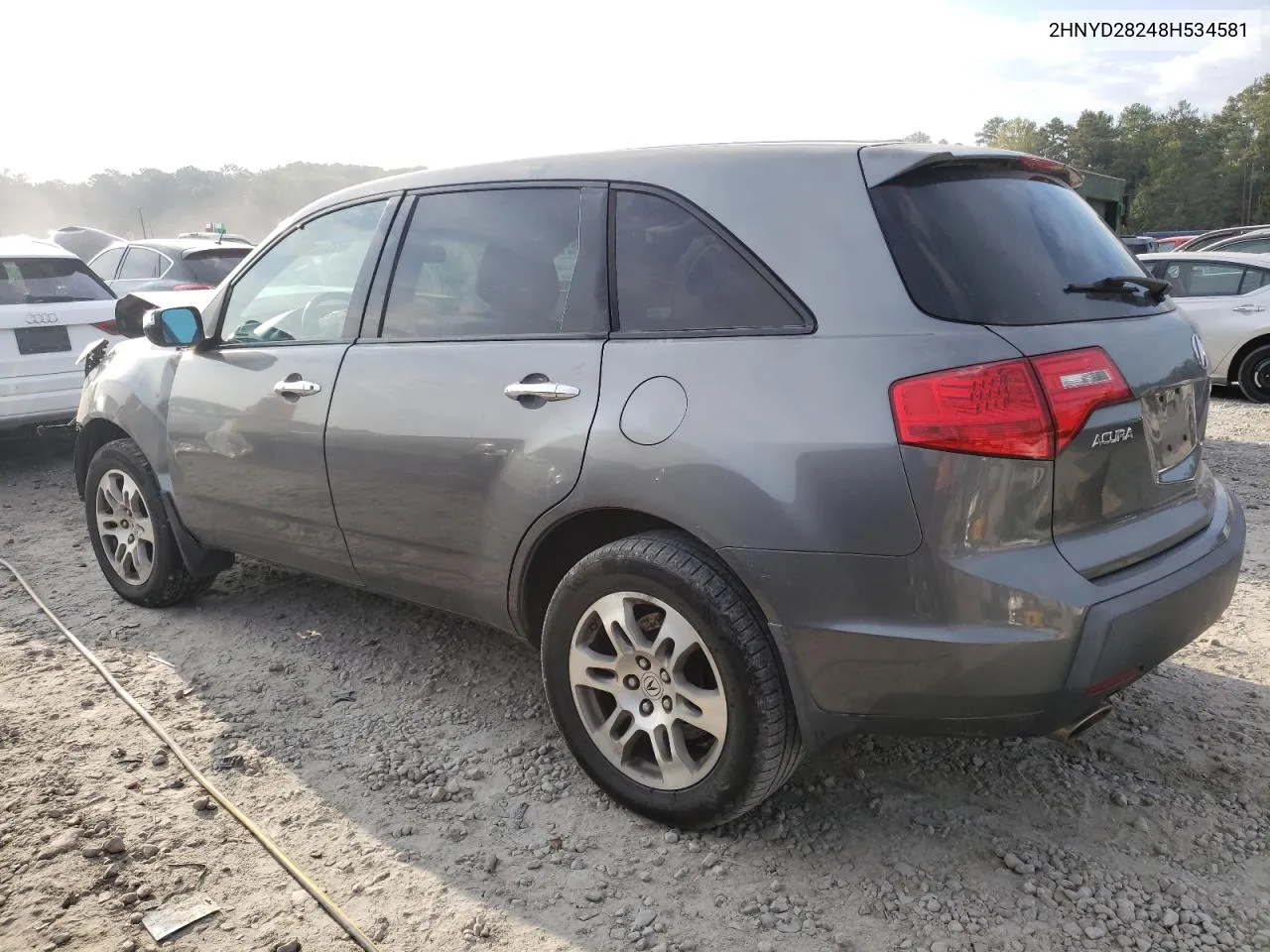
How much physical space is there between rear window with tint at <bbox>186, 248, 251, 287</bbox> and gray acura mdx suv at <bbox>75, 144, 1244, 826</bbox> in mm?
7502

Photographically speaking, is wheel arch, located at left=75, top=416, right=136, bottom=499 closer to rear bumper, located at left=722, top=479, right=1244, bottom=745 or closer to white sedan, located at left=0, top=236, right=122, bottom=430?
white sedan, located at left=0, top=236, right=122, bottom=430

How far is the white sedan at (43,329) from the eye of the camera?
6801 mm

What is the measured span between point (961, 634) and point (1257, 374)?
346 inches

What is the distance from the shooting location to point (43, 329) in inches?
275

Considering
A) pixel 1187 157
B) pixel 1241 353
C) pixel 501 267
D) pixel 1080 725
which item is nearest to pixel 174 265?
pixel 501 267

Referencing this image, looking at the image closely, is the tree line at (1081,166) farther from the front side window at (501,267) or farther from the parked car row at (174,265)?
the front side window at (501,267)

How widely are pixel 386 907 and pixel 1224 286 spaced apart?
9878 mm

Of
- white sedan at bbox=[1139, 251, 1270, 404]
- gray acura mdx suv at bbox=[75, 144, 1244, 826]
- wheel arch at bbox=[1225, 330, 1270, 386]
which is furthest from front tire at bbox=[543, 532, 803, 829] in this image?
wheel arch at bbox=[1225, 330, 1270, 386]

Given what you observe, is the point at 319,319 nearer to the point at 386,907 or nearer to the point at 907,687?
the point at 386,907

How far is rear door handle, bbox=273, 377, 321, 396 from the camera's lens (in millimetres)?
3398

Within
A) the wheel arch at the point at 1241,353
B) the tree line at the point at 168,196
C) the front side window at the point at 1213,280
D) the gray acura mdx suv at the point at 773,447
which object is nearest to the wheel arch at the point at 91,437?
the gray acura mdx suv at the point at 773,447

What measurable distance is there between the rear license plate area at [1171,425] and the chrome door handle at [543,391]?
1414 mm

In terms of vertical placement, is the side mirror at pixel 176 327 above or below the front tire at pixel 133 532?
above

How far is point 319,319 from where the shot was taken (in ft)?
11.7
